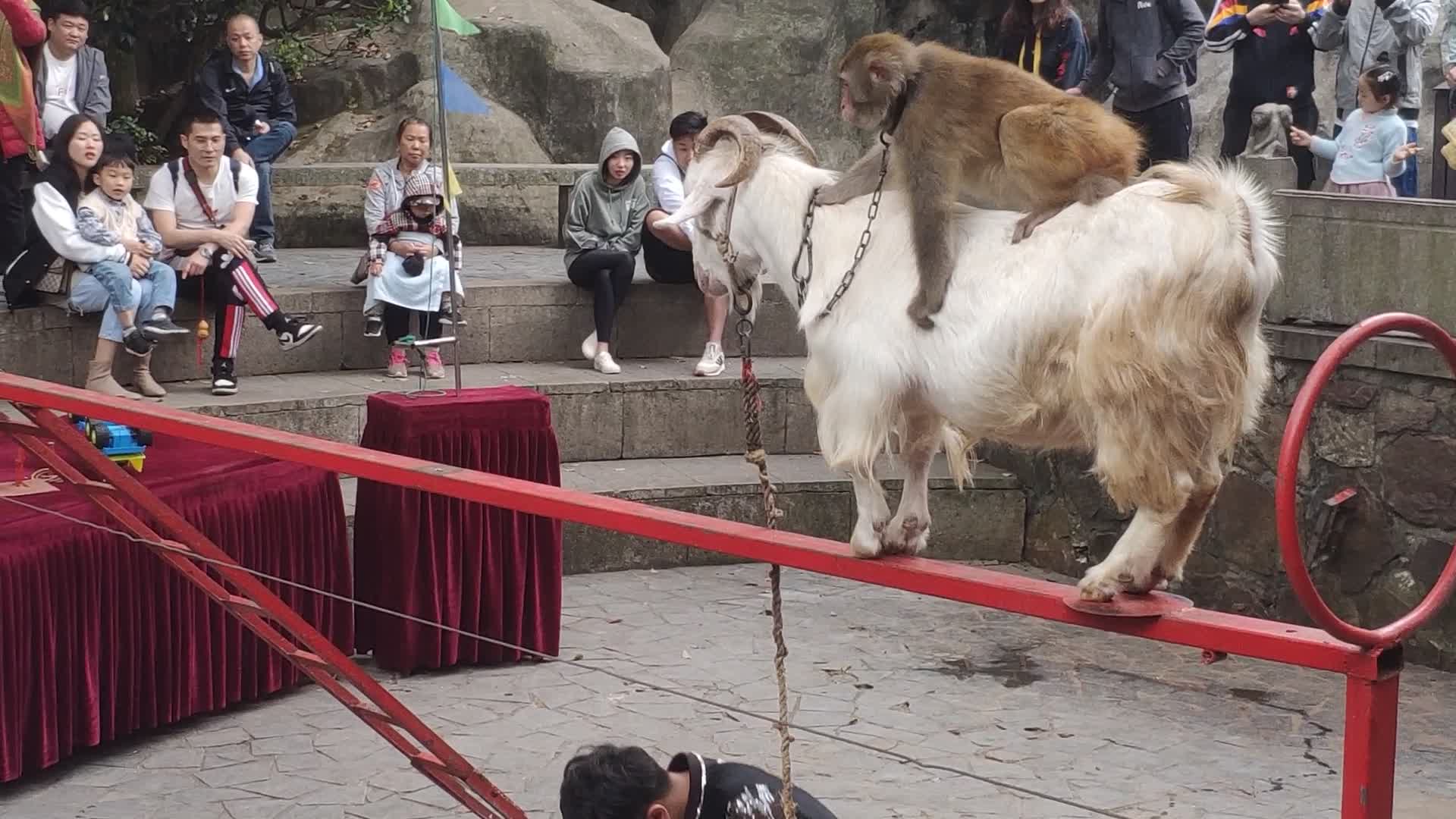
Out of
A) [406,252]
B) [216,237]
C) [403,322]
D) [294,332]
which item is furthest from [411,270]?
[216,237]

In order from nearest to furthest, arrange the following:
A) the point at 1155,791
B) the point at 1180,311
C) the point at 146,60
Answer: the point at 1180,311, the point at 1155,791, the point at 146,60

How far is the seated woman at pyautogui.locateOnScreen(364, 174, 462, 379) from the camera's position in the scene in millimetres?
8180

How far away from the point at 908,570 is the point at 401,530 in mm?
3488

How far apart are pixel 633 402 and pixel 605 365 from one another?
334 millimetres

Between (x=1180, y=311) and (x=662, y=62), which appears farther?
(x=662, y=62)

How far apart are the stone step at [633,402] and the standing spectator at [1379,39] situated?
3353 mm

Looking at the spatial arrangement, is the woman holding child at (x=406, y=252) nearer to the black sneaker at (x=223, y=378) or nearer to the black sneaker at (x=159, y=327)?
the black sneaker at (x=223, y=378)

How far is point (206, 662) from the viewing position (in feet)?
19.2

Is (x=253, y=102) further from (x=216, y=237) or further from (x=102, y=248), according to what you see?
(x=102, y=248)

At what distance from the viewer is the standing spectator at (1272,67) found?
907 centimetres

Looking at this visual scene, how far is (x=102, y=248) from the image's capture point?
7.32 meters

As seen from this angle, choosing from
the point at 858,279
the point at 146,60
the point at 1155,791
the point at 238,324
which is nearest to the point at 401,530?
the point at 238,324

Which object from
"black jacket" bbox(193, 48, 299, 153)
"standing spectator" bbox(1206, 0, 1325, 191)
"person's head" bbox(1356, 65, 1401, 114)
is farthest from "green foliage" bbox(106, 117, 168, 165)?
"person's head" bbox(1356, 65, 1401, 114)

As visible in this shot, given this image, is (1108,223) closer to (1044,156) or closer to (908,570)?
(1044,156)
